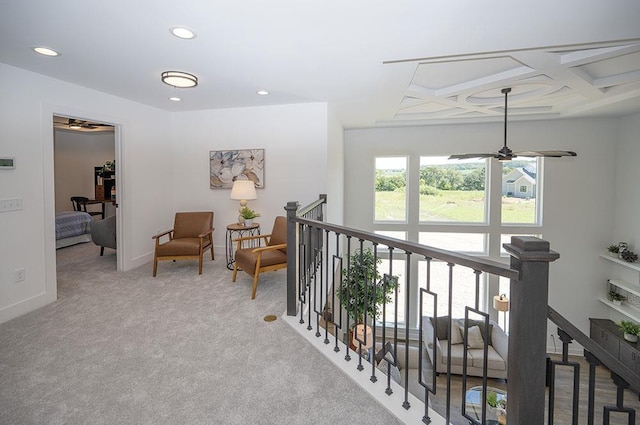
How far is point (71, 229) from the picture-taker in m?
5.81

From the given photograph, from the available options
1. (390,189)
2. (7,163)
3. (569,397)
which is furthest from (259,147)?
(569,397)

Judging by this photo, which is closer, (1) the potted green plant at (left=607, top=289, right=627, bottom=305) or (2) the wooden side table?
(2) the wooden side table

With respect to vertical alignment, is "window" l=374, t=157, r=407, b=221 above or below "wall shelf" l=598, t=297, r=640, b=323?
above

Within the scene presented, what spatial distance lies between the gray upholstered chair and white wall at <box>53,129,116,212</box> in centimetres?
367

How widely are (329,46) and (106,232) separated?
4.48 meters

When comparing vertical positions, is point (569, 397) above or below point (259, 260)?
below

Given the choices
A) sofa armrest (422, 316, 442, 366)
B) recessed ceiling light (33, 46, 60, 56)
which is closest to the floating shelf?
sofa armrest (422, 316, 442, 366)

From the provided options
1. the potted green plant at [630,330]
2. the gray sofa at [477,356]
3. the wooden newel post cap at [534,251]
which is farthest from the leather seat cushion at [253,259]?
the potted green plant at [630,330]

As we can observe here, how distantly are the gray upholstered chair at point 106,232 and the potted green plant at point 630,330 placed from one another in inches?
352

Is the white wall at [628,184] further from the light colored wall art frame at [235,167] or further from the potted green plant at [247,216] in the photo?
the potted green plant at [247,216]

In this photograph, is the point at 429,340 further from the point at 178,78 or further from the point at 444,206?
the point at 178,78

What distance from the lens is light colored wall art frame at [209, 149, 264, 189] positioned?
4.95 metres

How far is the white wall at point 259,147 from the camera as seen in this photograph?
4.72 metres

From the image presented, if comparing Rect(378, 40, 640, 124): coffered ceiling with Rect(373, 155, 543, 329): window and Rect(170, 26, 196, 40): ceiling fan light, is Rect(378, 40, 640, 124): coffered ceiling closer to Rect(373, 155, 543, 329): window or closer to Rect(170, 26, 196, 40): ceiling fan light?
Rect(373, 155, 543, 329): window
